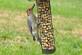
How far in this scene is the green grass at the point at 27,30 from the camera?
48.6 feet

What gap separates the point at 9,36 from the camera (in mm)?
18734

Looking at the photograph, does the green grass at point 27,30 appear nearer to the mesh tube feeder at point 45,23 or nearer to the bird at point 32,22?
the bird at point 32,22

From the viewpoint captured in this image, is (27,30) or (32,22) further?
(27,30)

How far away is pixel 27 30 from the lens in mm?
22672

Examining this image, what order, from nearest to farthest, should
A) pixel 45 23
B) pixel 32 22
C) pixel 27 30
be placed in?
pixel 45 23 < pixel 32 22 < pixel 27 30

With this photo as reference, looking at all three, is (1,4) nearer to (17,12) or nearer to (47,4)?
(17,12)

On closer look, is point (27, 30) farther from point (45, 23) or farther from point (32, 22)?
point (45, 23)

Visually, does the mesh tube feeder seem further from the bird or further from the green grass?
the green grass

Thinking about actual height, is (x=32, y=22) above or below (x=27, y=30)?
above

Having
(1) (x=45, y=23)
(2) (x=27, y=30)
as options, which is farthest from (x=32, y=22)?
(2) (x=27, y=30)

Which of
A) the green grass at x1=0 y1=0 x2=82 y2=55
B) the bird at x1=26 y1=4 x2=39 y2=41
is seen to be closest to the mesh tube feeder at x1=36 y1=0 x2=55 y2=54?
the bird at x1=26 y1=4 x2=39 y2=41

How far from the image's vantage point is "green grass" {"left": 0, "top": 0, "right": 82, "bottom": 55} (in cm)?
1483

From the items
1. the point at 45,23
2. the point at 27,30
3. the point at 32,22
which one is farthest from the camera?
the point at 27,30

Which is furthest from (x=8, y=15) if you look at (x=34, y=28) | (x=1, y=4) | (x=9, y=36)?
(x=34, y=28)
